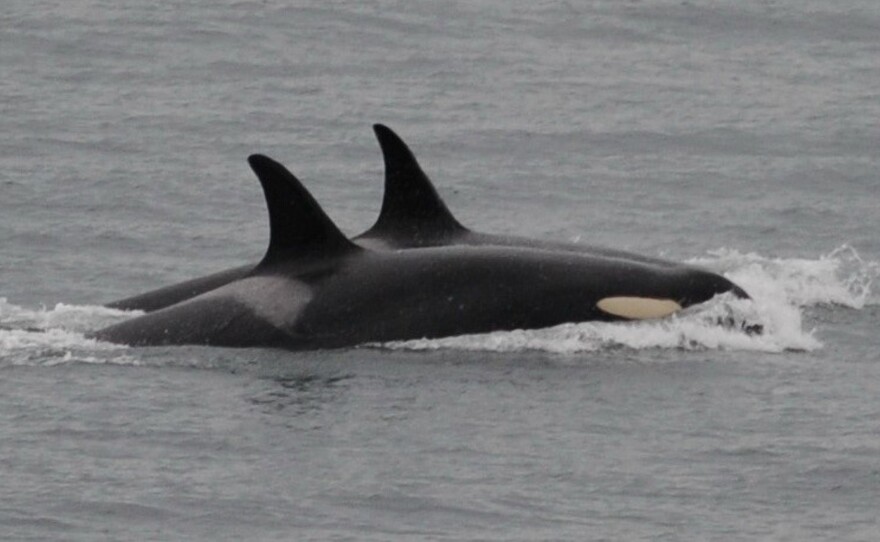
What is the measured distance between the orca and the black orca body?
2.74ft

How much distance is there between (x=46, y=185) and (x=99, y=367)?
8936 millimetres

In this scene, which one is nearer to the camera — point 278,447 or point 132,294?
point 278,447

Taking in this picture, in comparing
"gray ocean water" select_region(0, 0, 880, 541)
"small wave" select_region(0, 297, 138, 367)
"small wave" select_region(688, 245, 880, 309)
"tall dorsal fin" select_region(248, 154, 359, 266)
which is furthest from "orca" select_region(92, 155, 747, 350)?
"small wave" select_region(688, 245, 880, 309)

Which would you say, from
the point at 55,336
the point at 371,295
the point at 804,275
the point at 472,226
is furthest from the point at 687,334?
the point at 472,226

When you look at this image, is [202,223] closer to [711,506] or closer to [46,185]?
[46,185]

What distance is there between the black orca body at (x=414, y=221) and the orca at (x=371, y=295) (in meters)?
0.84

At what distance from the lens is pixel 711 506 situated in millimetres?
15133

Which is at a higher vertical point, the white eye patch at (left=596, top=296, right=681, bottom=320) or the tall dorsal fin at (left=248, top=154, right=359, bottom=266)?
the tall dorsal fin at (left=248, top=154, right=359, bottom=266)

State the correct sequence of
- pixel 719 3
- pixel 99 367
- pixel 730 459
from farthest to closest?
pixel 719 3, pixel 99 367, pixel 730 459

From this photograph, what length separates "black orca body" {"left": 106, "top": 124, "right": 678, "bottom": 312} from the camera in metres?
20.5

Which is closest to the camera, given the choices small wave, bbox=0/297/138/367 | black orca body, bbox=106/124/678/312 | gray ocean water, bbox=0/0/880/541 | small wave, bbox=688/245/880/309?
gray ocean water, bbox=0/0/880/541

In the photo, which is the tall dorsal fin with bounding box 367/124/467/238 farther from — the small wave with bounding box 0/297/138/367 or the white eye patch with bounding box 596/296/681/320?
the small wave with bounding box 0/297/138/367

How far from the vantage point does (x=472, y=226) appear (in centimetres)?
2625

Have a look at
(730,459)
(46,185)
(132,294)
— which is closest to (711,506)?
(730,459)
